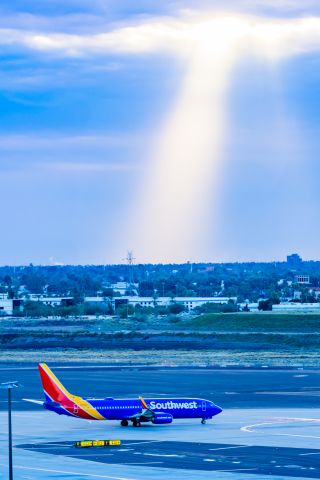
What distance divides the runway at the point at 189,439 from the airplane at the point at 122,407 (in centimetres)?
104

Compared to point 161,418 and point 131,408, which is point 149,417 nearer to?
point 161,418

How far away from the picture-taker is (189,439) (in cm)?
10600

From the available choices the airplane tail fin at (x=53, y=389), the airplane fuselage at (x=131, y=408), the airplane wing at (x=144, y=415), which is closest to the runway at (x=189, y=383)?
the airplane fuselage at (x=131, y=408)

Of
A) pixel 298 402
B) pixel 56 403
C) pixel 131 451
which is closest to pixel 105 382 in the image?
pixel 298 402

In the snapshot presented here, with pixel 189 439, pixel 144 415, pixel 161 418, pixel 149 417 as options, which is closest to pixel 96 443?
pixel 189 439

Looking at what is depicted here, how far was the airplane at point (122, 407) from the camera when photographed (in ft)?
374

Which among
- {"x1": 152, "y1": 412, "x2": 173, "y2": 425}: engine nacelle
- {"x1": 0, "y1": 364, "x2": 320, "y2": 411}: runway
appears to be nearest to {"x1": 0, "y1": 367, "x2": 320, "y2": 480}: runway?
{"x1": 0, "y1": 364, "x2": 320, "y2": 411}: runway

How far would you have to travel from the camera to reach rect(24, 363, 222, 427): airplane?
113875 mm

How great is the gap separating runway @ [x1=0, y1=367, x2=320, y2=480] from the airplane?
1.04m

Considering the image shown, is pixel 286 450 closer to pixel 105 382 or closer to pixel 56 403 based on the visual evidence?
pixel 56 403

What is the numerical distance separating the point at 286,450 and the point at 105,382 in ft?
194

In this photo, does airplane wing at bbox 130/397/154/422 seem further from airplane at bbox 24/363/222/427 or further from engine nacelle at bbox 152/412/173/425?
engine nacelle at bbox 152/412/173/425

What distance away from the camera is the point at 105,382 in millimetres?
155250

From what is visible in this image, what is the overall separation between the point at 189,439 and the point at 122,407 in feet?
36.1
